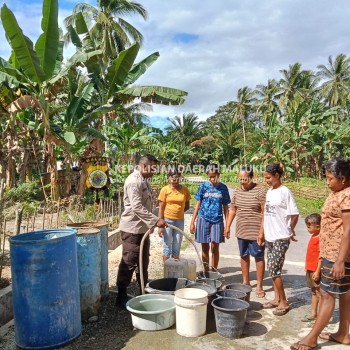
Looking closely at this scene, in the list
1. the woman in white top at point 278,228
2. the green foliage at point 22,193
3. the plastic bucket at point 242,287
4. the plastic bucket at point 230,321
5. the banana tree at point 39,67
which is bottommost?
the plastic bucket at point 230,321

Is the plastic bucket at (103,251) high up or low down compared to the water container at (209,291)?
up

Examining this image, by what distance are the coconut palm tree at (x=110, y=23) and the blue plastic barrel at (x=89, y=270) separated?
17188 mm

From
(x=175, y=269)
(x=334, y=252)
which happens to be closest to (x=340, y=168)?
(x=334, y=252)

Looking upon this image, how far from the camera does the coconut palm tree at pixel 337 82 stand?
38.5 meters

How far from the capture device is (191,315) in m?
3.44

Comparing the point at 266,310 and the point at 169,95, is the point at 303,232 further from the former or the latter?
the point at 169,95

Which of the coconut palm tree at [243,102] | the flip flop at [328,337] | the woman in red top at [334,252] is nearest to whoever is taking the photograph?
the woman in red top at [334,252]

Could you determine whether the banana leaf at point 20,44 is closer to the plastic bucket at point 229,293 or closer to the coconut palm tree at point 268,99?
the plastic bucket at point 229,293

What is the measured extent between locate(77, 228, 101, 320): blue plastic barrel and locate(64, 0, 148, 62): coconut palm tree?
17.2 m

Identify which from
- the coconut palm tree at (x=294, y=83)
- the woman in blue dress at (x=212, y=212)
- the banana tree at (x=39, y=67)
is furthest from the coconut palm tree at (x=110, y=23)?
the coconut palm tree at (x=294, y=83)

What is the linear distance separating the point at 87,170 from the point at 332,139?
50.9ft

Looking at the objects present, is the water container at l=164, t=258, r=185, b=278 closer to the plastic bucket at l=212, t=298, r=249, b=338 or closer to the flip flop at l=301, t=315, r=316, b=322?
the plastic bucket at l=212, t=298, r=249, b=338

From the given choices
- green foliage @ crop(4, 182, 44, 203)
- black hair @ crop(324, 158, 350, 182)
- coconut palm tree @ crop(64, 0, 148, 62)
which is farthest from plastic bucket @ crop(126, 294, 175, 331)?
coconut palm tree @ crop(64, 0, 148, 62)

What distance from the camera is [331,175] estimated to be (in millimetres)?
3143
